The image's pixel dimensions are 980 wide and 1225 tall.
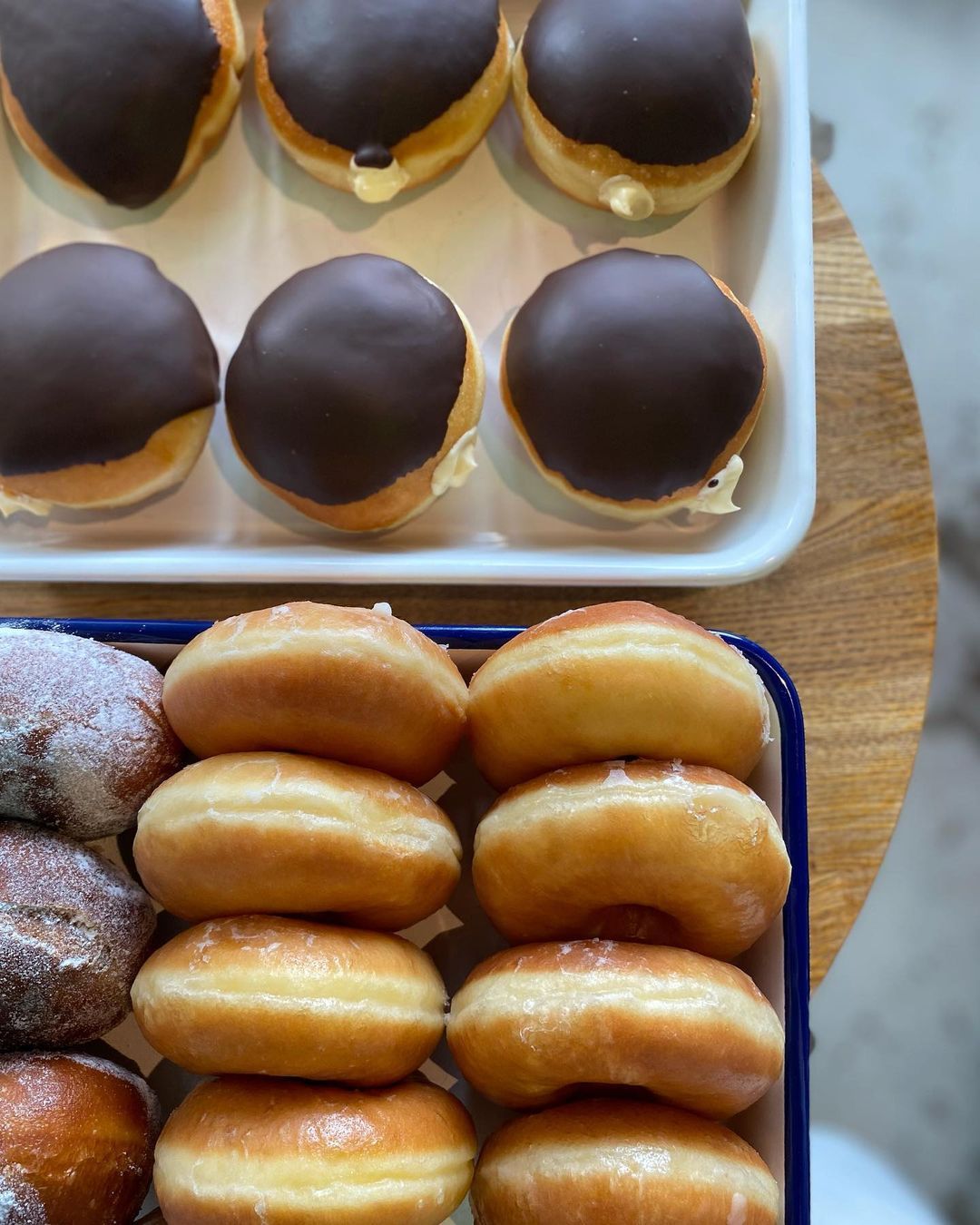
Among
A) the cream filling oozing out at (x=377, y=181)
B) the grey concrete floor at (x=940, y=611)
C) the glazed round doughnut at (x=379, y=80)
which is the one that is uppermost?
the glazed round doughnut at (x=379, y=80)

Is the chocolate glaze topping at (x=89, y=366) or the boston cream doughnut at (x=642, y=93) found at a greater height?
the boston cream doughnut at (x=642, y=93)

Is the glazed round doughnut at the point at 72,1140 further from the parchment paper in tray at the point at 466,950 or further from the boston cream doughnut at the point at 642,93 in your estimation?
the boston cream doughnut at the point at 642,93

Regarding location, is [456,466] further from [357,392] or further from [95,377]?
[95,377]

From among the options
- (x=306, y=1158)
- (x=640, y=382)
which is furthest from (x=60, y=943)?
(x=640, y=382)

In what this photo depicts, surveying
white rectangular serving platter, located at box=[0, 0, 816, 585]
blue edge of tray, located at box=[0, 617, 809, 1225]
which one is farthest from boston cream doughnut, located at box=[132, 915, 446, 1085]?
white rectangular serving platter, located at box=[0, 0, 816, 585]

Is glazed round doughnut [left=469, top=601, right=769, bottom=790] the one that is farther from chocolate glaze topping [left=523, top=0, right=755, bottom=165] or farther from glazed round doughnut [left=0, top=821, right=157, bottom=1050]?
chocolate glaze topping [left=523, top=0, right=755, bottom=165]

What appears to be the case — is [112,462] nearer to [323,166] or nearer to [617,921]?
[323,166]

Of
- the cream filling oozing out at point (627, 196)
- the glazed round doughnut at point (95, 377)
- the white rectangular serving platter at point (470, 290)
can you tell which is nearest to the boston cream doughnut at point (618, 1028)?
the white rectangular serving platter at point (470, 290)
